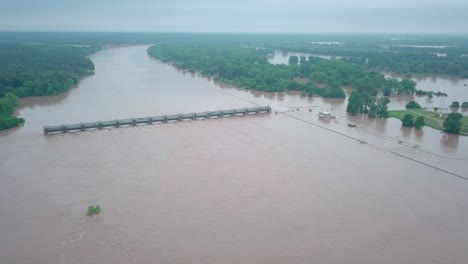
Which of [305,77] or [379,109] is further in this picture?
[305,77]

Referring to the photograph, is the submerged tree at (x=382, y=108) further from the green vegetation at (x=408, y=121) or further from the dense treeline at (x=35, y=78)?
the dense treeline at (x=35, y=78)

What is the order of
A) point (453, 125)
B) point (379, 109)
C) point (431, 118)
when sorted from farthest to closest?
1. point (379, 109)
2. point (431, 118)
3. point (453, 125)

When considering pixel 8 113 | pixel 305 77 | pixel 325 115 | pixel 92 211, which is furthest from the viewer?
pixel 305 77

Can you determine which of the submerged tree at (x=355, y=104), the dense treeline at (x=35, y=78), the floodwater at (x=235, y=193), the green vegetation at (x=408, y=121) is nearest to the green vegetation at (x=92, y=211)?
the floodwater at (x=235, y=193)

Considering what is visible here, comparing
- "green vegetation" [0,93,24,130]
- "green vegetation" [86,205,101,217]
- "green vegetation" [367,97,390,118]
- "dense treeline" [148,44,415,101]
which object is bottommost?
"green vegetation" [86,205,101,217]

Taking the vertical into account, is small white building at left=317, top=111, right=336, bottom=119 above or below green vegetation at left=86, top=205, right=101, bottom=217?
above

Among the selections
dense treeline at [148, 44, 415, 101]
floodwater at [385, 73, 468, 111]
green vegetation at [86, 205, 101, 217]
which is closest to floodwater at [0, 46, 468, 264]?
green vegetation at [86, 205, 101, 217]

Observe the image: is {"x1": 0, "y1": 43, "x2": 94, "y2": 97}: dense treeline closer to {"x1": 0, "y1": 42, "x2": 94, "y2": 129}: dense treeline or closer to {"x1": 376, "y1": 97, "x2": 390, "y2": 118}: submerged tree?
{"x1": 0, "y1": 42, "x2": 94, "y2": 129}: dense treeline

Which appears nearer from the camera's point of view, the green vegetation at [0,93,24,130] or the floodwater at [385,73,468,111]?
the green vegetation at [0,93,24,130]

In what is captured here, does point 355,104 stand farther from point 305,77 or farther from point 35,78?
point 35,78

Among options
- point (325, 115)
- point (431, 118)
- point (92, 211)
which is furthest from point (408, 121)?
point (92, 211)
